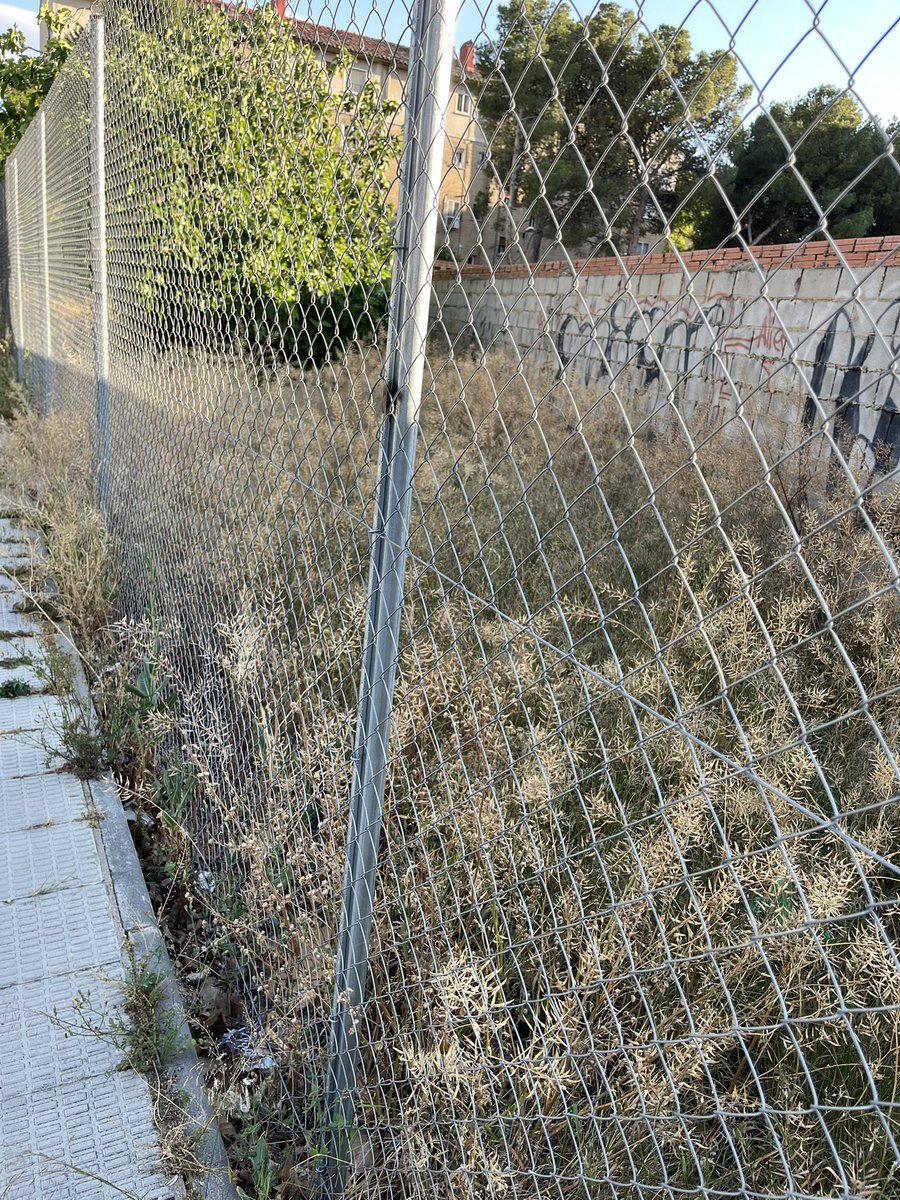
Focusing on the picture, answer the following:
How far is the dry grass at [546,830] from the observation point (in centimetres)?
145

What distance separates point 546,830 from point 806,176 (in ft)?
6.25

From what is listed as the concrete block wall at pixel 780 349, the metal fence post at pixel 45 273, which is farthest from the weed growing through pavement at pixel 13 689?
the metal fence post at pixel 45 273

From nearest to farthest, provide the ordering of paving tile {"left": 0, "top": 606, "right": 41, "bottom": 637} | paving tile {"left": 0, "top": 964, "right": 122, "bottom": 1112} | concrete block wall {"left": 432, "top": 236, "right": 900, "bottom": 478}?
paving tile {"left": 0, "top": 964, "right": 122, "bottom": 1112} → paving tile {"left": 0, "top": 606, "right": 41, "bottom": 637} → concrete block wall {"left": 432, "top": 236, "right": 900, "bottom": 478}

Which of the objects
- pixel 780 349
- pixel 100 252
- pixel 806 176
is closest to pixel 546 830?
pixel 806 176

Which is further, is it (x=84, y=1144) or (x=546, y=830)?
(x=546, y=830)

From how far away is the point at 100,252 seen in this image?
4695 millimetres

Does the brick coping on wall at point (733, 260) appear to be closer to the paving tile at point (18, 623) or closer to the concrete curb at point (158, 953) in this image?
the concrete curb at point (158, 953)

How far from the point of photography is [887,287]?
468cm

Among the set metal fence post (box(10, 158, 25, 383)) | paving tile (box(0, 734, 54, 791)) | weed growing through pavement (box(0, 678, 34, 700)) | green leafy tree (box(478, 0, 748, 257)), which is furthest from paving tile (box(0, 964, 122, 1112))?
metal fence post (box(10, 158, 25, 383))

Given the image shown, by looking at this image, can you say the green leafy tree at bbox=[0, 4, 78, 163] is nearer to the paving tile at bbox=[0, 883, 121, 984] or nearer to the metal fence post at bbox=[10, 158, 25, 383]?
the metal fence post at bbox=[10, 158, 25, 383]

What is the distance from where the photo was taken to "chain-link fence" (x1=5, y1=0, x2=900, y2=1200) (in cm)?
121

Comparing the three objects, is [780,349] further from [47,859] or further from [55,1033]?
[55,1033]

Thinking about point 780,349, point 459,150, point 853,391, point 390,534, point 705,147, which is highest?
point 459,150

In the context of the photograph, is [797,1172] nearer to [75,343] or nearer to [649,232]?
[649,232]
